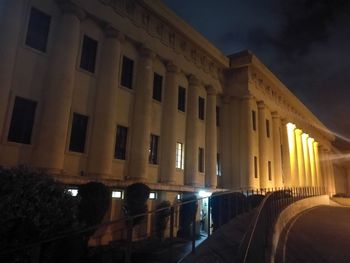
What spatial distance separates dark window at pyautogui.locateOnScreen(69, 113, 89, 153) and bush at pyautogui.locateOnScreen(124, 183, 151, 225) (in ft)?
9.65

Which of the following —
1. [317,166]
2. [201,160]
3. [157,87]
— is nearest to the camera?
[157,87]

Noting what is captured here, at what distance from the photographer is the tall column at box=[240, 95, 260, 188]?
23594 mm

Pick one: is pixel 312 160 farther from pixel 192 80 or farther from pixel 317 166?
pixel 192 80

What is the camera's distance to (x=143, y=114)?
53.7 feet

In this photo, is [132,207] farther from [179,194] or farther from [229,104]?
[229,104]

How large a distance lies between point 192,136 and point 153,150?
11.5 ft

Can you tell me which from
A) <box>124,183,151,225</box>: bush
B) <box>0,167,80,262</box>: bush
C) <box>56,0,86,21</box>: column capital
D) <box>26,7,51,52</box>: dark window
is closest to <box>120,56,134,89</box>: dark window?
<box>56,0,86,21</box>: column capital

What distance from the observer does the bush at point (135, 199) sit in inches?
523

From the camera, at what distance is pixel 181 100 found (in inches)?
810

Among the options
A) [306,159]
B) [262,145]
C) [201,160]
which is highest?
[306,159]

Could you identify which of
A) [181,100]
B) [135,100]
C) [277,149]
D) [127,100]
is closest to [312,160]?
[277,149]

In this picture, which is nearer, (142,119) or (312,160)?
(142,119)

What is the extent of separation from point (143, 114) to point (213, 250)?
10.6 m

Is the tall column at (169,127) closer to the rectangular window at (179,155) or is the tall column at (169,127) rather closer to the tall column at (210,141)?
the rectangular window at (179,155)
